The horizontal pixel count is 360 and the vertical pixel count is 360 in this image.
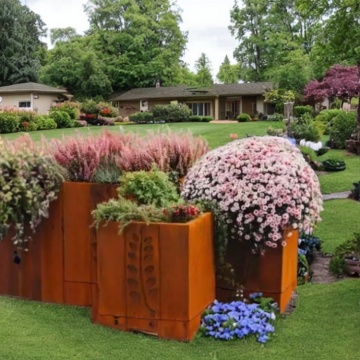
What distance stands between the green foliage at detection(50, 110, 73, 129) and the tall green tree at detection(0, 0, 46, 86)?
22.6m

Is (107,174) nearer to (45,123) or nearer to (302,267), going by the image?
(302,267)

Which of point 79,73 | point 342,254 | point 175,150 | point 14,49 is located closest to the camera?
point 175,150

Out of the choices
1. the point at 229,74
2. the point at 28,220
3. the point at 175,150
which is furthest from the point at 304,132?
the point at 229,74

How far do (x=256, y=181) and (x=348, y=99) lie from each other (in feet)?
103

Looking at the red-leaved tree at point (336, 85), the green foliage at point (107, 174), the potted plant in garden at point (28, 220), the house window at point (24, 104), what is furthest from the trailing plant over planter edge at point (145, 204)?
the house window at point (24, 104)

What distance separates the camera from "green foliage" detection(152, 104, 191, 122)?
35.8 meters

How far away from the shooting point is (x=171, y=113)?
3622cm

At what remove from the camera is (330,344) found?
4.03 meters

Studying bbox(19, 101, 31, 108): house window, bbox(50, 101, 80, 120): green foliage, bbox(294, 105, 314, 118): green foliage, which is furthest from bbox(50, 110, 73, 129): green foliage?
bbox(294, 105, 314, 118): green foliage

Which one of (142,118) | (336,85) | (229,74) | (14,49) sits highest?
(14,49)

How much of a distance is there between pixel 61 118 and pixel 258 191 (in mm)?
26293

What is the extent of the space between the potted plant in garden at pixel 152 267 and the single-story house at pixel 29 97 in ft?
124

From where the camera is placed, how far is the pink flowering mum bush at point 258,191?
14.7 ft

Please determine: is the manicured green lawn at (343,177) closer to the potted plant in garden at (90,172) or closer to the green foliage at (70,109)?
the potted plant in garden at (90,172)
